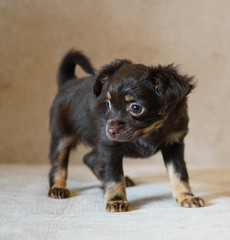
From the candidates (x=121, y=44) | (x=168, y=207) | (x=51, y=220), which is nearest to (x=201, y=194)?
(x=168, y=207)

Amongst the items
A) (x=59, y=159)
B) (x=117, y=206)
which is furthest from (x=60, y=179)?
(x=117, y=206)

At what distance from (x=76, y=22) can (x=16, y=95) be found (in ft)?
Result: 3.23

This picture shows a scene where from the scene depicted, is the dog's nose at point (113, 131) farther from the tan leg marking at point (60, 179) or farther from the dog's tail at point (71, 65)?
the dog's tail at point (71, 65)

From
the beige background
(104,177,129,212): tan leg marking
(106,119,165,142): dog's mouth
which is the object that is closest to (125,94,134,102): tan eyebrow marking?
(106,119,165,142): dog's mouth

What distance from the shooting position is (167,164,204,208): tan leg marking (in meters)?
2.25

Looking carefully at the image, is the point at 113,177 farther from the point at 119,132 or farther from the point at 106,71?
the point at 106,71

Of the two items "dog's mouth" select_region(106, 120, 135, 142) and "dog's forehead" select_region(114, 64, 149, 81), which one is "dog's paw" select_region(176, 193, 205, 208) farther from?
"dog's forehead" select_region(114, 64, 149, 81)

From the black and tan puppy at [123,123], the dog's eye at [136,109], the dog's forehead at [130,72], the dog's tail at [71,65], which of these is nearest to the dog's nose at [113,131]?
the black and tan puppy at [123,123]

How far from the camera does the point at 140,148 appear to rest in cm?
238

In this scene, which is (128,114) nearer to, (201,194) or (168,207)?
(168,207)

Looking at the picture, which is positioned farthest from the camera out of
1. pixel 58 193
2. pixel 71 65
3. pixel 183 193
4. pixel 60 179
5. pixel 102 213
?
pixel 71 65

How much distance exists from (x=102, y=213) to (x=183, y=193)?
515 mm

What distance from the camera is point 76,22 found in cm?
436

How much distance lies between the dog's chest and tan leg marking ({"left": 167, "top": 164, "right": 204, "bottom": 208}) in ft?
0.65
